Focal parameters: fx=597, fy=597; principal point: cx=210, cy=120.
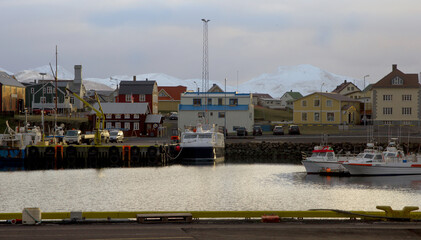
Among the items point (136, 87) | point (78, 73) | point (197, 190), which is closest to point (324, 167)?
point (197, 190)

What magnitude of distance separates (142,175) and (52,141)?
23.6 m

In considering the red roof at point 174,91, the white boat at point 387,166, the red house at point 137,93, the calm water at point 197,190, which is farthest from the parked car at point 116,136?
the red roof at point 174,91

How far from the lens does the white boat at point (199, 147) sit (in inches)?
2825

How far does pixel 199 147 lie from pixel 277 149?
1715 centimetres

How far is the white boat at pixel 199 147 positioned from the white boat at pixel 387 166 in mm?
20325

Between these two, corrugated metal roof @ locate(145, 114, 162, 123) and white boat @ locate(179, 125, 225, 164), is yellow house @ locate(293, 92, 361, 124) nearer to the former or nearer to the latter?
corrugated metal roof @ locate(145, 114, 162, 123)

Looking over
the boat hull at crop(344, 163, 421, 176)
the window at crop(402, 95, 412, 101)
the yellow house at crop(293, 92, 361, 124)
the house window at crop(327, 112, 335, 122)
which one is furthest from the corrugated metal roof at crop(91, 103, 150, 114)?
the boat hull at crop(344, 163, 421, 176)

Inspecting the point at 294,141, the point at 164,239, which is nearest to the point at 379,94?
the point at 294,141

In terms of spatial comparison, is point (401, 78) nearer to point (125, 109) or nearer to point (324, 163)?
point (125, 109)

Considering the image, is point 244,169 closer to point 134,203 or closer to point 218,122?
point 134,203

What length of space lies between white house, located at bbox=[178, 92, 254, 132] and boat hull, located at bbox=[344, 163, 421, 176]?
49.0 metres

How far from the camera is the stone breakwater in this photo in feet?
268

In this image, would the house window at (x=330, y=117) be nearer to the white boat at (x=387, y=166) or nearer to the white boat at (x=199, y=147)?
the white boat at (x=199, y=147)

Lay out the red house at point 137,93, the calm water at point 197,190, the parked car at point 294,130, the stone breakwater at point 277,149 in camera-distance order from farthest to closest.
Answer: the red house at point 137,93, the parked car at point 294,130, the stone breakwater at point 277,149, the calm water at point 197,190
